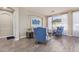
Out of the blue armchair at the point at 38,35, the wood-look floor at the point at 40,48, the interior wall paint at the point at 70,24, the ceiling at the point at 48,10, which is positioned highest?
the ceiling at the point at 48,10

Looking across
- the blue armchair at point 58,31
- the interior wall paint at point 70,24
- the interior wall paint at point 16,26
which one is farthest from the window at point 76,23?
the interior wall paint at point 16,26

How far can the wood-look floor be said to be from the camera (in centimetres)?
249

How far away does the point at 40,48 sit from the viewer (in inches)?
103

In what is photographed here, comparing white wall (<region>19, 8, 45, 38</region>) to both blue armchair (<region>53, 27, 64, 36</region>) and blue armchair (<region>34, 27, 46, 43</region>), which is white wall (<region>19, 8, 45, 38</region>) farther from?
blue armchair (<region>53, 27, 64, 36</region>)

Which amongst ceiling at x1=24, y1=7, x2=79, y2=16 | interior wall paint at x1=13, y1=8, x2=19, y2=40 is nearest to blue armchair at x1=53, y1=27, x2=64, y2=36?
ceiling at x1=24, y1=7, x2=79, y2=16

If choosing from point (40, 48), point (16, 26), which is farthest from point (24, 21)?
point (40, 48)

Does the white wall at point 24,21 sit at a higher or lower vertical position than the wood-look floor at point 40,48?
higher

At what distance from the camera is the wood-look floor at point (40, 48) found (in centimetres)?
249

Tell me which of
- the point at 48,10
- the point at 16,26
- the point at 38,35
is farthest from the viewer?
the point at 38,35

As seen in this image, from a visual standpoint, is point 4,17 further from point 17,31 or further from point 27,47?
point 27,47

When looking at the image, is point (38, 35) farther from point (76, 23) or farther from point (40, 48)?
point (76, 23)

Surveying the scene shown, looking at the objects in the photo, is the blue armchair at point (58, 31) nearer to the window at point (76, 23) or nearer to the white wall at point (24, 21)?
the window at point (76, 23)
